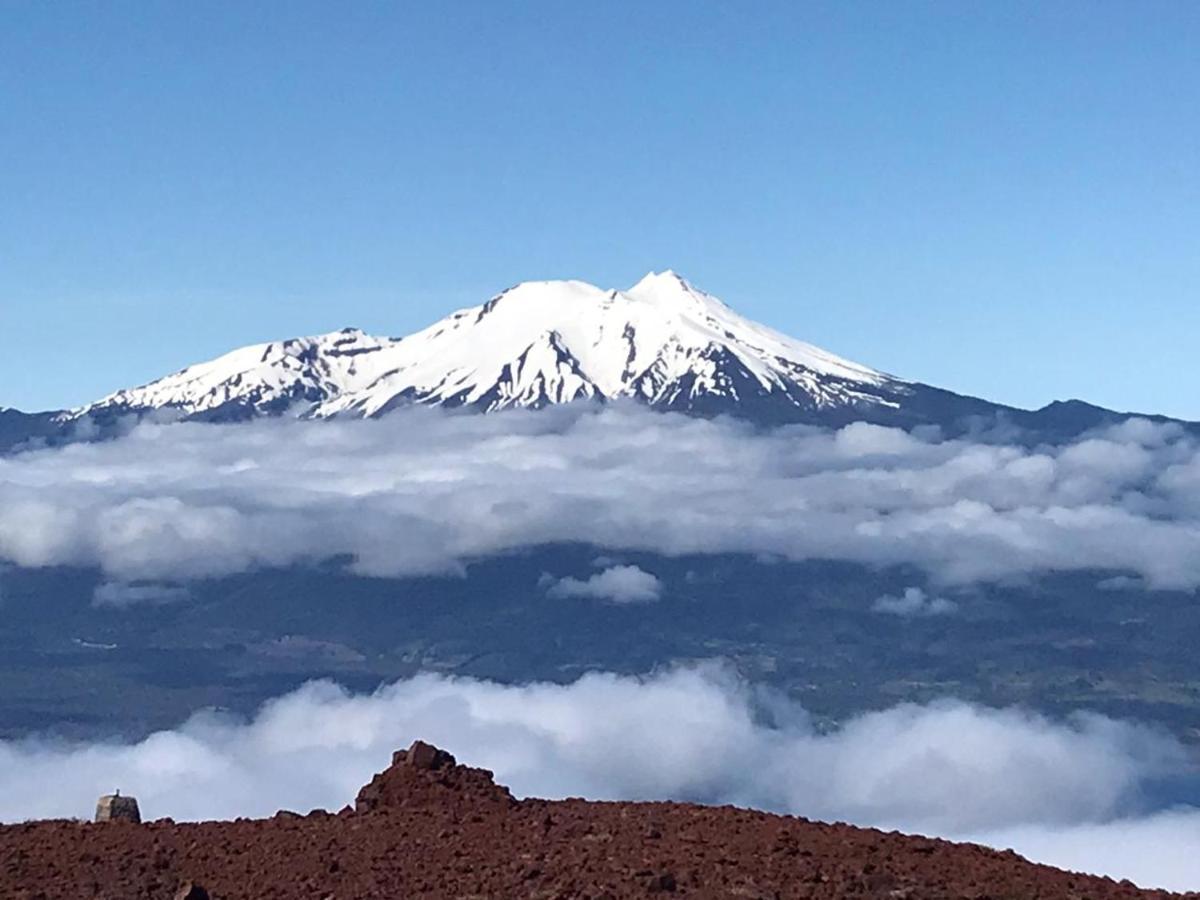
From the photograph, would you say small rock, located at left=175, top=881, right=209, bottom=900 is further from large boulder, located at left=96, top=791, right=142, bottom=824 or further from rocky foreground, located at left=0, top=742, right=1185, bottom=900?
large boulder, located at left=96, top=791, right=142, bottom=824

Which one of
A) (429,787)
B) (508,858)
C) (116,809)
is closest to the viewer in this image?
(508,858)

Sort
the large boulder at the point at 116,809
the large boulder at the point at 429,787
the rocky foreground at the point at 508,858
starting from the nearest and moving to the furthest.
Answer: the rocky foreground at the point at 508,858 → the large boulder at the point at 429,787 → the large boulder at the point at 116,809

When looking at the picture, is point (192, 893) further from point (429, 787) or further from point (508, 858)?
point (429, 787)

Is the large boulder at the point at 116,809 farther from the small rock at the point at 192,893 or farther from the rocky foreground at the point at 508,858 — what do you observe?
the small rock at the point at 192,893

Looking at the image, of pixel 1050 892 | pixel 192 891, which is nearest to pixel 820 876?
pixel 1050 892

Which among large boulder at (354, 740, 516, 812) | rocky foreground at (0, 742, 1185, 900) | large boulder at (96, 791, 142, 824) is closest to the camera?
rocky foreground at (0, 742, 1185, 900)

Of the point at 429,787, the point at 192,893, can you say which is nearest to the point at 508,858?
the point at 192,893

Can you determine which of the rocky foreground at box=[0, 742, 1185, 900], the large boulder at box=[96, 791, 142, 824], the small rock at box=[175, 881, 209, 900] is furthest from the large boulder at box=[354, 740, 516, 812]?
the small rock at box=[175, 881, 209, 900]

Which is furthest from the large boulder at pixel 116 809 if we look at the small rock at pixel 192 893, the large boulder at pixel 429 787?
the small rock at pixel 192 893
